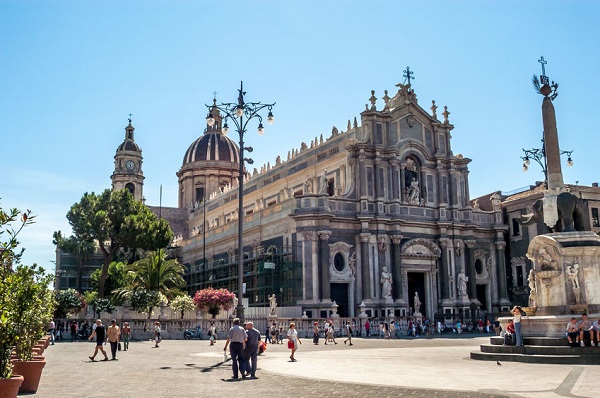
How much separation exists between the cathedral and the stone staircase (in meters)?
24.8

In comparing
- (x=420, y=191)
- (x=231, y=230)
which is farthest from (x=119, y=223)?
(x=420, y=191)

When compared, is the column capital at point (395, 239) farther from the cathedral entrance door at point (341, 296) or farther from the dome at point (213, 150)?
the dome at point (213, 150)

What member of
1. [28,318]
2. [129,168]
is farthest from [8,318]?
[129,168]

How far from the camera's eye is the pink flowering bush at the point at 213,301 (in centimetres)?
4088

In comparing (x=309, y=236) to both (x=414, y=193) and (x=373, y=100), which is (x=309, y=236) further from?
(x=373, y=100)

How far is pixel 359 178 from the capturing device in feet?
Answer: 163

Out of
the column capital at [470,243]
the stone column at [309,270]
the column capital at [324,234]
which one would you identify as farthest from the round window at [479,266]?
the stone column at [309,270]

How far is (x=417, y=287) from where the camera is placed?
51.6 meters

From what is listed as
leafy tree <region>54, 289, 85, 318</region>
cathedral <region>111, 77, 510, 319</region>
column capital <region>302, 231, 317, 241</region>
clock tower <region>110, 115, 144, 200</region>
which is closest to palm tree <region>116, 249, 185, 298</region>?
leafy tree <region>54, 289, 85, 318</region>

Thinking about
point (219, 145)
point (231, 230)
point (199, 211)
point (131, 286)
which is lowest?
point (131, 286)

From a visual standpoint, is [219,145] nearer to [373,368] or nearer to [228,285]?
[228,285]

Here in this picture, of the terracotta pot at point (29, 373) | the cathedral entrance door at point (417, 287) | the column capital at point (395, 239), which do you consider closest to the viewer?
the terracotta pot at point (29, 373)

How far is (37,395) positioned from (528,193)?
1992 inches

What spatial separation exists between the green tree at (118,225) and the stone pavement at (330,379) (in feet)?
114
